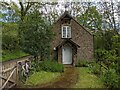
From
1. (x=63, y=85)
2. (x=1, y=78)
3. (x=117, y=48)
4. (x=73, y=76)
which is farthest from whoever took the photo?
(x=73, y=76)

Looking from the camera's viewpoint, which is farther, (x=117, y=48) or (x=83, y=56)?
(x=83, y=56)

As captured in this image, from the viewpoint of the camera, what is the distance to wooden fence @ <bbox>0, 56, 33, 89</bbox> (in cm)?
258

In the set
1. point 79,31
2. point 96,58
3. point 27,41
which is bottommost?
point 96,58

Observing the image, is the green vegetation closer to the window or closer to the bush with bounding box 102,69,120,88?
the window

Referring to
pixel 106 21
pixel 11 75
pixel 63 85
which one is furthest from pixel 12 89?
pixel 106 21

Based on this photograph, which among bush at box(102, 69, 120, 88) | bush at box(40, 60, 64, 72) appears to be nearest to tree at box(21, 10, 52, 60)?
bush at box(40, 60, 64, 72)

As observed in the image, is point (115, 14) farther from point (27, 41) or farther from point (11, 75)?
point (11, 75)

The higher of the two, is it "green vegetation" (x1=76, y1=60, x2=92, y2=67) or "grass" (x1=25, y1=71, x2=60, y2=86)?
"green vegetation" (x1=76, y1=60, x2=92, y2=67)

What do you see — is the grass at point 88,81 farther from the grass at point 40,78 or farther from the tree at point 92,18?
the tree at point 92,18

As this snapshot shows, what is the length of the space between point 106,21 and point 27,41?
1.84 metres

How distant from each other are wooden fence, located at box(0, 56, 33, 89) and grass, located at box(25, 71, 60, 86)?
0.31 meters

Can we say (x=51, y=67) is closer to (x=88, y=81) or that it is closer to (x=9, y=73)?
(x=88, y=81)

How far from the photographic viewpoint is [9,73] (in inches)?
113

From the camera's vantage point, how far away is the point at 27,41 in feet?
15.3
